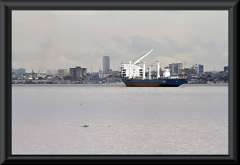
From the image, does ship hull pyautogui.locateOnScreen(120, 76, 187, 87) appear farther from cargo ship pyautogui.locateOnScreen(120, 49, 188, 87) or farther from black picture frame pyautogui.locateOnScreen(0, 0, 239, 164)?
black picture frame pyautogui.locateOnScreen(0, 0, 239, 164)

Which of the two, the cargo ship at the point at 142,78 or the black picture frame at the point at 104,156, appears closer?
the black picture frame at the point at 104,156

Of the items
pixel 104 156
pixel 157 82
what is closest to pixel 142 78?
pixel 157 82

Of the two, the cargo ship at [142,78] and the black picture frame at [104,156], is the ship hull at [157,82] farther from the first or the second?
the black picture frame at [104,156]

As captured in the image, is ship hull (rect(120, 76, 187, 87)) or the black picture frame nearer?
the black picture frame

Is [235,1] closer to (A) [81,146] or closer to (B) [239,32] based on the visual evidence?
(B) [239,32]

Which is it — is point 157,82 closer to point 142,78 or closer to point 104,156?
point 142,78

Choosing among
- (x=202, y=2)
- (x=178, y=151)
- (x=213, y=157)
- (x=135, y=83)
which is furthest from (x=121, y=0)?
(x=135, y=83)

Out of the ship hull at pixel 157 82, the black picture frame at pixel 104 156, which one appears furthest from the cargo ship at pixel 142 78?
the black picture frame at pixel 104 156

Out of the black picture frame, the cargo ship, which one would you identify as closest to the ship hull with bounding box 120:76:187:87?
the cargo ship

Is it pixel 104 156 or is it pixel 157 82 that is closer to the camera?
pixel 104 156

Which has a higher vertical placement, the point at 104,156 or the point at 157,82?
the point at 157,82

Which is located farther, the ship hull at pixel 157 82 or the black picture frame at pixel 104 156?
the ship hull at pixel 157 82
